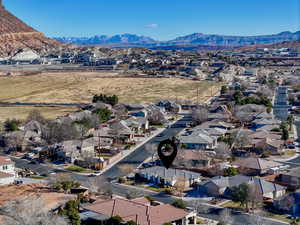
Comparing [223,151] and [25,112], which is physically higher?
[25,112]

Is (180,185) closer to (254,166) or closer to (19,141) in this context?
(254,166)

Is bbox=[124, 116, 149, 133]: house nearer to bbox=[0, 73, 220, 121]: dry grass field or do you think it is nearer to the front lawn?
bbox=[0, 73, 220, 121]: dry grass field

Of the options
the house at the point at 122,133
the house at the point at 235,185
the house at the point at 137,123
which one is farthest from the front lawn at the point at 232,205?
the house at the point at 137,123

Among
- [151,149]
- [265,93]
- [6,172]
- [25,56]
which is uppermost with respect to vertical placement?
[25,56]

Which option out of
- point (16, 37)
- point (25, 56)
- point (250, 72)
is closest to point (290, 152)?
point (250, 72)

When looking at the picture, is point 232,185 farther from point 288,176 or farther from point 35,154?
point 35,154

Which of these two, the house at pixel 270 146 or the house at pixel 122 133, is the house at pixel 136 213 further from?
the house at pixel 122 133

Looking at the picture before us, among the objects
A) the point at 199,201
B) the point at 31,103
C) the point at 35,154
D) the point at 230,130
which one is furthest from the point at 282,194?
the point at 31,103
